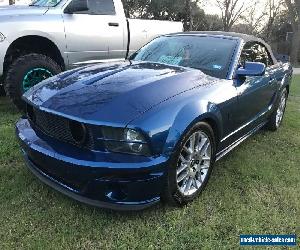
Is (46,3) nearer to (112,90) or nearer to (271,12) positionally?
(112,90)

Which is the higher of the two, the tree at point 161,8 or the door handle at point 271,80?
the tree at point 161,8

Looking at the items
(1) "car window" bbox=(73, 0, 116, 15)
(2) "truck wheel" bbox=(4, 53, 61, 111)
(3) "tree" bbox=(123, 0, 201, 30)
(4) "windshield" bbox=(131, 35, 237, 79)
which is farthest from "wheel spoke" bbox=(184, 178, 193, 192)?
(3) "tree" bbox=(123, 0, 201, 30)

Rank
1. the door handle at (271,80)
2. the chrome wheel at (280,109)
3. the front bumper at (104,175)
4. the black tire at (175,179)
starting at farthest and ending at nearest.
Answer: the chrome wheel at (280,109) → the door handle at (271,80) → the black tire at (175,179) → the front bumper at (104,175)

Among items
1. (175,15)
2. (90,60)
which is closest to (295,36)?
(175,15)

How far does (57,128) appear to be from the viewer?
2.92 m

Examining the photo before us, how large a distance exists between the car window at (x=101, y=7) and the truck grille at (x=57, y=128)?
3.44 meters

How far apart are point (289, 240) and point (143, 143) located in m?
1.42

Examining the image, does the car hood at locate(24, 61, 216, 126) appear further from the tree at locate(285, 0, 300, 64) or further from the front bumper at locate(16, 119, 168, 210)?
the tree at locate(285, 0, 300, 64)

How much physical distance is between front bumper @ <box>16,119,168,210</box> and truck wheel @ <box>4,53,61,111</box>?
2448 mm

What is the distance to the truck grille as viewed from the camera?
2.77 m

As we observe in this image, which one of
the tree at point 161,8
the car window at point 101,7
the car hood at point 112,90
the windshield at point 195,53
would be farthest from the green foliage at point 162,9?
the car hood at point 112,90

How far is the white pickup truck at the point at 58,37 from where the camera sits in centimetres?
518

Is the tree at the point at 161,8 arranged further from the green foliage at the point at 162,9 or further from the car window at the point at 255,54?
the car window at the point at 255,54

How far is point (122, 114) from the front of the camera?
107 inches
